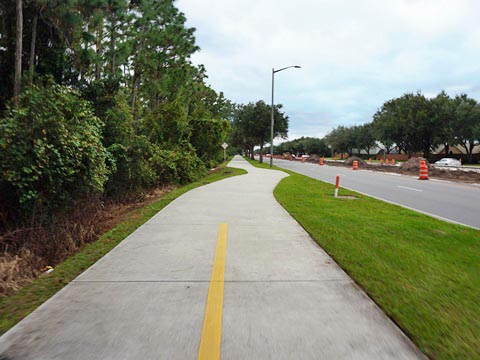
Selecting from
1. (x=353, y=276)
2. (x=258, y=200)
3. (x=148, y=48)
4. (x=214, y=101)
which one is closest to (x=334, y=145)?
(x=214, y=101)

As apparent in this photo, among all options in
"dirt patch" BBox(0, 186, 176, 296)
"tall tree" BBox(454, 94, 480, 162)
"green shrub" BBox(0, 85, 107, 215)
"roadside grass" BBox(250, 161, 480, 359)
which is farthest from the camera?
"tall tree" BBox(454, 94, 480, 162)

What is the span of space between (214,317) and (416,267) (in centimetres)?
292

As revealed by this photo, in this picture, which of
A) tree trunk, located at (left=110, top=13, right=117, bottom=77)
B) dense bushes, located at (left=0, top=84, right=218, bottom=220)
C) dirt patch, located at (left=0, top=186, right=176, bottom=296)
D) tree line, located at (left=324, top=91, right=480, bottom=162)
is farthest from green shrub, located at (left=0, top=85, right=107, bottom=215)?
tree line, located at (left=324, top=91, right=480, bottom=162)

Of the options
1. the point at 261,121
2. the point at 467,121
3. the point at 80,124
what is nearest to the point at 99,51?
the point at 80,124

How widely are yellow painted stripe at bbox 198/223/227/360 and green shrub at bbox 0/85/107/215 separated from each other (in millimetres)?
4378

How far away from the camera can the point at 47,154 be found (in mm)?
6629

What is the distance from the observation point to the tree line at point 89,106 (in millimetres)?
6793

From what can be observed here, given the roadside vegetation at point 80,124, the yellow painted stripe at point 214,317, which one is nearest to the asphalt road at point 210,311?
the yellow painted stripe at point 214,317

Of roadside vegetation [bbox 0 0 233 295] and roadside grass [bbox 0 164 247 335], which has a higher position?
roadside vegetation [bbox 0 0 233 295]

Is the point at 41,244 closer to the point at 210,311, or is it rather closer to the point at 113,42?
the point at 210,311

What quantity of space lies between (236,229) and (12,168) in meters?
4.50

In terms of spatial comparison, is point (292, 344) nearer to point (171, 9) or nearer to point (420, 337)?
point (420, 337)

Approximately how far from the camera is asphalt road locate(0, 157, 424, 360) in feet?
8.23

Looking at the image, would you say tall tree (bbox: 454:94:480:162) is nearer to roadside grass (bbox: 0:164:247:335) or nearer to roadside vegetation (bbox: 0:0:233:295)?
roadside vegetation (bbox: 0:0:233:295)
